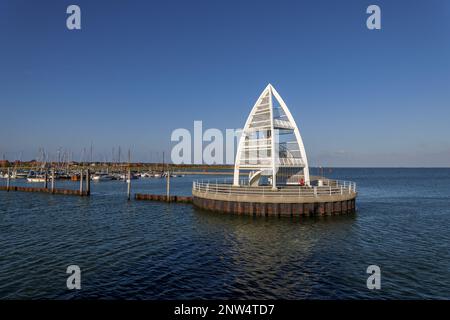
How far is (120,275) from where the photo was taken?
1805cm

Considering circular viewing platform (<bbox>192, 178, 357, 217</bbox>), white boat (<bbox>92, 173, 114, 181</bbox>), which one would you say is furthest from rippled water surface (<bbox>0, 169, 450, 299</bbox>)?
white boat (<bbox>92, 173, 114, 181</bbox>)

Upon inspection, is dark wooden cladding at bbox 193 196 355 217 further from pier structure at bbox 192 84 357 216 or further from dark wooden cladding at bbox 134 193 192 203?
dark wooden cladding at bbox 134 193 192 203

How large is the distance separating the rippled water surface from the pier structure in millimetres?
1939

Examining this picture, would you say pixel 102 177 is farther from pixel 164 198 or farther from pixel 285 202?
pixel 285 202

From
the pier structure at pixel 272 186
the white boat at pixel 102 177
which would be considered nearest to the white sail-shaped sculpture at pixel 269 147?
the pier structure at pixel 272 186

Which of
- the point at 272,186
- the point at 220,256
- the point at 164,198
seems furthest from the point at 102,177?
the point at 220,256

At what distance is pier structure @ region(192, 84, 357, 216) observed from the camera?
1441 inches

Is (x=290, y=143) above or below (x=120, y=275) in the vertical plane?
above
